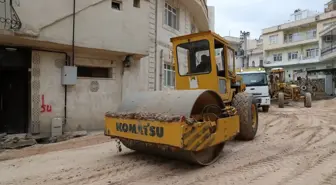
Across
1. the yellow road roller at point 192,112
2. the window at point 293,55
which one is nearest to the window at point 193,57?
the yellow road roller at point 192,112

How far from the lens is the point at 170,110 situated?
5180 mm

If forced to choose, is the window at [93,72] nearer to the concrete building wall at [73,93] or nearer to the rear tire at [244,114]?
the concrete building wall at [73,93]

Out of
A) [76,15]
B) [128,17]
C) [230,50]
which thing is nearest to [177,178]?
[230,50]

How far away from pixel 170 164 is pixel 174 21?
1211cm

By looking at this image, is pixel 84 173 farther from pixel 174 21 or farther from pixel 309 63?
pixel 309 63

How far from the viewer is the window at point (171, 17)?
1543 centimetres

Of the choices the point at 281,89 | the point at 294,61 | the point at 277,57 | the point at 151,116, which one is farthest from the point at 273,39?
the point at 151,116

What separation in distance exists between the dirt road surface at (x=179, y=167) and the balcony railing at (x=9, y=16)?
3530 millimetres

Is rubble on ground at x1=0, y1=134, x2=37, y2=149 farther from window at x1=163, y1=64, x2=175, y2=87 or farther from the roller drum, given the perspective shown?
window at x1=163, y1=64, x2=175, y2=87

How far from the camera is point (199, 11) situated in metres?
18.3

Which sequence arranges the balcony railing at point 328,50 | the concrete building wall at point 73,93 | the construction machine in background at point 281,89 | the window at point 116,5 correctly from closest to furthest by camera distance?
the concrete building wall at point 73,93, the window at point 116,5, the construction machine in background at point 281,89, the balcony railing at point 328,50

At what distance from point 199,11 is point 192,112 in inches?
539

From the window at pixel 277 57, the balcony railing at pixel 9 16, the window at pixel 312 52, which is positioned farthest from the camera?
the window at pixel 277 57

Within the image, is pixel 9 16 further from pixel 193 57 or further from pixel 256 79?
pixel 256 79
